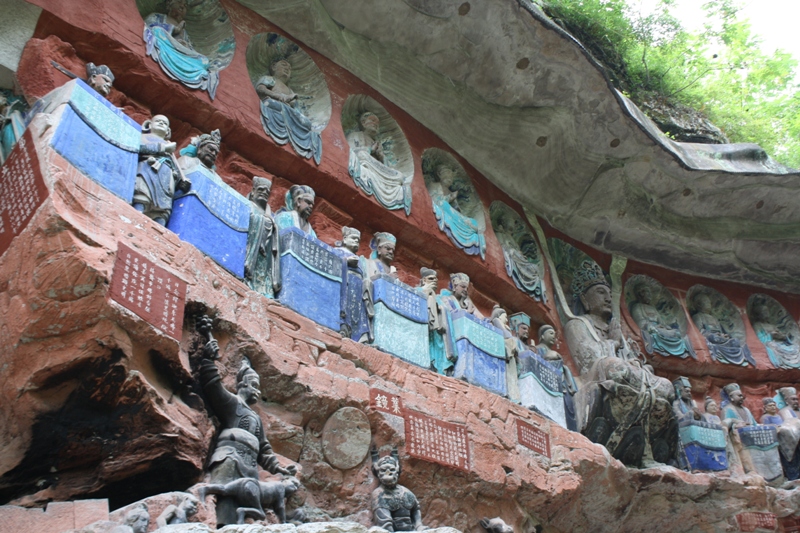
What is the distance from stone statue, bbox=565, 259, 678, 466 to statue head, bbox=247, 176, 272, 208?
13.6 feet

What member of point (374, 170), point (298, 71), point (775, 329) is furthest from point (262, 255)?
point (775, 329)

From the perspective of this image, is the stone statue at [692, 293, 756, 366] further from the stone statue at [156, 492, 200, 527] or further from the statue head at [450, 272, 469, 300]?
the stone statue at [156, 492, 200, 527]

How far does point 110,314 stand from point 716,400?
9.54 metres

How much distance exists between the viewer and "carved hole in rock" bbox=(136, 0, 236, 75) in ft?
29.1

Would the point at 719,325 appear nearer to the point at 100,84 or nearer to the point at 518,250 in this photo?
the point at 518,250

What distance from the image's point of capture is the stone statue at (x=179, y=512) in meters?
4.83

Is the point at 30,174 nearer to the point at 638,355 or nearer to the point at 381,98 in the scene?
the point at 381,98

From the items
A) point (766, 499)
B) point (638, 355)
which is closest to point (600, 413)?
point (638, 355)

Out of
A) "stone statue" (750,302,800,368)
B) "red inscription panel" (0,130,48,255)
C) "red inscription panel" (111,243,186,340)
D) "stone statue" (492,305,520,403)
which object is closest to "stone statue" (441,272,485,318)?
"stone statue" (492,305,520,403)

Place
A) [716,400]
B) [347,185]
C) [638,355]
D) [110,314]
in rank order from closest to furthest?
[110,314] < [347,185] < [638,355] < [716,400]

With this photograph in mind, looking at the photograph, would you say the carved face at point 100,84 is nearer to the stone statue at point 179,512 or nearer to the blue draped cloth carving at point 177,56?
the blue draped cloth carving at point 177,56

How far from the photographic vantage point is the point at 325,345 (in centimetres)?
699

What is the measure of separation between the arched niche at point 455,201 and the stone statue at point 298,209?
205 centimetres

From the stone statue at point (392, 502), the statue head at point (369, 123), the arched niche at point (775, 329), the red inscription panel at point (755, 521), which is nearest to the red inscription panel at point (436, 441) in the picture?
the stone statue at point (392, 502)
